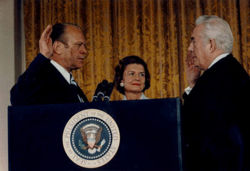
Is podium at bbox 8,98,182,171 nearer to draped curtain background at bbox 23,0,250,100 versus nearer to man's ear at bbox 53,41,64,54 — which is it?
man's ear at bbox 53,41,64,54

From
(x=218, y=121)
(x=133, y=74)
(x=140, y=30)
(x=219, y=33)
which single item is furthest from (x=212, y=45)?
(x=140, y=30)

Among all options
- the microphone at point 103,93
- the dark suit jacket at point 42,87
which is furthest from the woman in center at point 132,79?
the microphone at point 103,93

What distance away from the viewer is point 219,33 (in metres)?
1.69

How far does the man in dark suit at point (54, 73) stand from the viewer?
1.62m

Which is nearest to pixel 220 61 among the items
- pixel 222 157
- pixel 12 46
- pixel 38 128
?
pixel 222 157

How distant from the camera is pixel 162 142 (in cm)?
113

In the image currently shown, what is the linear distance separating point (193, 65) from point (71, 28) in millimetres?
812

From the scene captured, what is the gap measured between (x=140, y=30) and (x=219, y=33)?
272 cm

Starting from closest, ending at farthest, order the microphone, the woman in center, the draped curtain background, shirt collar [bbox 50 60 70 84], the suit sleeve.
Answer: the microphone
the suit sleeve
shirt collar [bbox 50 60 70 84]
the woman in center
the draped curtain background

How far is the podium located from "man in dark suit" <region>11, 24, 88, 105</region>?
1.30 ft

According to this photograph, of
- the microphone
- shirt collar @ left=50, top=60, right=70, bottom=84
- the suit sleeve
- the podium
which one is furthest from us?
shirt collar @ left=50, top=60, right=70, bottom=84

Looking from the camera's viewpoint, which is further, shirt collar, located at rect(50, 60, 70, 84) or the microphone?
shirt collar, located at rect(50, 60, 70, 84)

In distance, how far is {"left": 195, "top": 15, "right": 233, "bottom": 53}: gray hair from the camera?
167 centimetres

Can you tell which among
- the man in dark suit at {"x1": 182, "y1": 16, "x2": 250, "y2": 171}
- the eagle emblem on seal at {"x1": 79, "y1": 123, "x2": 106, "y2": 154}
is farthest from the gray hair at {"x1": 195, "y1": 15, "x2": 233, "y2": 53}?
the eagle emblem on seal at {"x1": 79, "y1": 123, "x2": 106, "y2": 154}
